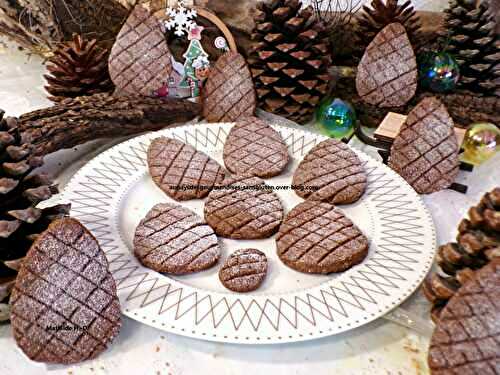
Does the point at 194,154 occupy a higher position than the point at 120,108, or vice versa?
the point at 120,108

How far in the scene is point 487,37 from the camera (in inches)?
56.7

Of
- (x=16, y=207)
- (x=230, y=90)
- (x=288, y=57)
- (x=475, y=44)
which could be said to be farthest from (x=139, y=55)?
(x=475, y=44)

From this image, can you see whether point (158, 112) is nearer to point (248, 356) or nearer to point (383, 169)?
point (383, 169)

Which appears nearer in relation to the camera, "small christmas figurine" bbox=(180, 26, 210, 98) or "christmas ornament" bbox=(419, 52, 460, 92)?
"christmas ornament" bbox=(419, 52, 460, 92)

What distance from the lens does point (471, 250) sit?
784 millimetres

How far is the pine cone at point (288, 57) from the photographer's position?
1462 mm

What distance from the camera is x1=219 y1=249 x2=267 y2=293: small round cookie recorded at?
0.96 metres

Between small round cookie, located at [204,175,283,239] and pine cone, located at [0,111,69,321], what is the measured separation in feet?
1.09

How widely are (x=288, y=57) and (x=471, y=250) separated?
88 cm

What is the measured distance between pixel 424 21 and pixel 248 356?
1.27 metres

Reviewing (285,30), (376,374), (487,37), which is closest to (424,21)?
(487,37)

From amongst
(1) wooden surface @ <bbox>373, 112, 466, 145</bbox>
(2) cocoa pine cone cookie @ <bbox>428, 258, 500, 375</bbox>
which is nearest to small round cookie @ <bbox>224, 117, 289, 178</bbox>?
(1) wooden surface @ <bbox>373, 112, 466, 145</bbox>

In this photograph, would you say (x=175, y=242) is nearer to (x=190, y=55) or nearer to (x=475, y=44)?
(x=190, y=55)

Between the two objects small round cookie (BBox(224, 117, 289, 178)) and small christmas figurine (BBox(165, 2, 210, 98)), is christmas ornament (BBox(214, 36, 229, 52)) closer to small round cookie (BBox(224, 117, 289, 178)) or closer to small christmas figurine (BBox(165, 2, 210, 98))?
small christmas figurine (BBox(165, 2, 210, 98))
